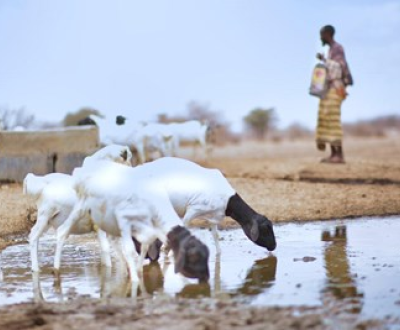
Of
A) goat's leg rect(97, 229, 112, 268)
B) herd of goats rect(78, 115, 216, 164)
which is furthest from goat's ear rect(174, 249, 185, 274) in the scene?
herd of goats rect(78, 115, 216, 164)

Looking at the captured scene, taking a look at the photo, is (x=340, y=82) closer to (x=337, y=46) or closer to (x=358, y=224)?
(x=337, y=46)

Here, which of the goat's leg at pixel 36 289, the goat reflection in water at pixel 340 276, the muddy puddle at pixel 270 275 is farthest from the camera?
the goat's leg at pixel 36 289

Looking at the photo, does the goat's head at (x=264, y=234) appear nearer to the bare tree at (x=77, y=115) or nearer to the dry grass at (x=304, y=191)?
the dry grass at (x=304, y=191)

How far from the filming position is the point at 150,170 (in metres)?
11.6

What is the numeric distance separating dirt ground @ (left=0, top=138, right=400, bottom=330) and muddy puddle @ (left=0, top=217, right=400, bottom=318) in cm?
50

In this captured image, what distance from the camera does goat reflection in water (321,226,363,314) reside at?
29.9 ft

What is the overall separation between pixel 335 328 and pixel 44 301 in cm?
291

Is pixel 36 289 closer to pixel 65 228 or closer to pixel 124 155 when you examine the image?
pixel 65 228

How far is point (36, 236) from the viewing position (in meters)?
11.6

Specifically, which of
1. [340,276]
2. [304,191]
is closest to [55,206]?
[340,276]

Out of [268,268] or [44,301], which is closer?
[44,301]

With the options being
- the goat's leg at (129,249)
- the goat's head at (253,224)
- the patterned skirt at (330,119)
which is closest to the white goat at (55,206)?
the goat's leg at (129,249)

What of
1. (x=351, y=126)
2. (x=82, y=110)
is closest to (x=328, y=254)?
(x=82, y=110)

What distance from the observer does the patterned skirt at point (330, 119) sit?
23156mm
